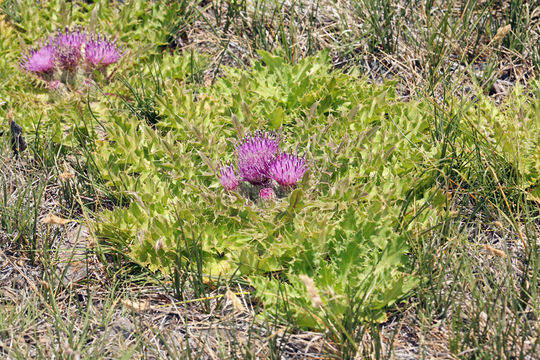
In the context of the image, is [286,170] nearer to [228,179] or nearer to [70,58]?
[228,179]

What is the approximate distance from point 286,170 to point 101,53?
Result: 5.31 feet

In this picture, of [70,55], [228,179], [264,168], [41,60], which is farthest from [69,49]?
[264,168]

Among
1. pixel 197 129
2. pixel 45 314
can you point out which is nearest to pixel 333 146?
pixel 197 129

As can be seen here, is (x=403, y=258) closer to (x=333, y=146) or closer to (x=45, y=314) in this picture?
(x=333, y=146)

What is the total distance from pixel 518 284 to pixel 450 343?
1.40 feet

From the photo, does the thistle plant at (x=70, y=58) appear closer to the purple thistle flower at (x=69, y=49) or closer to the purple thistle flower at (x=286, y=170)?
Answer: the purple thistle flower at (x=69, y=49)

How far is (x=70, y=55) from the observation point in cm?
375

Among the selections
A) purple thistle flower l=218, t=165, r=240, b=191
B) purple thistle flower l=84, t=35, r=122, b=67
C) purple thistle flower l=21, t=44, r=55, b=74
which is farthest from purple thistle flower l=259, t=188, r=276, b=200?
purple thistle flower l=21, t=44, r=55, b=74

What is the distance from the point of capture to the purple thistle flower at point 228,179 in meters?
2.94

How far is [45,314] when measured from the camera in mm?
2600

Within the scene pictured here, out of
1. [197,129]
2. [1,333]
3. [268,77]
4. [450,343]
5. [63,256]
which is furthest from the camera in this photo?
[268,77]

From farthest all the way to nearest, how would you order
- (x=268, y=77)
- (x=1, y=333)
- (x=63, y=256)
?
1. (x=268, y=77)
2. (x=63, y=256)
3. (x=1, y=333)

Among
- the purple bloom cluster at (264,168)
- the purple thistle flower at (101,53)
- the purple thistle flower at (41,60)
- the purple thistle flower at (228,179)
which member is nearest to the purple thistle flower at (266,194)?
the purple bloom cluster at (264,168)

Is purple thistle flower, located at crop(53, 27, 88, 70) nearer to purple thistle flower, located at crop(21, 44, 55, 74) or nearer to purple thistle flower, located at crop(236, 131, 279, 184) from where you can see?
purple thistle flower, located at crop(21, 44, 55, 74)
